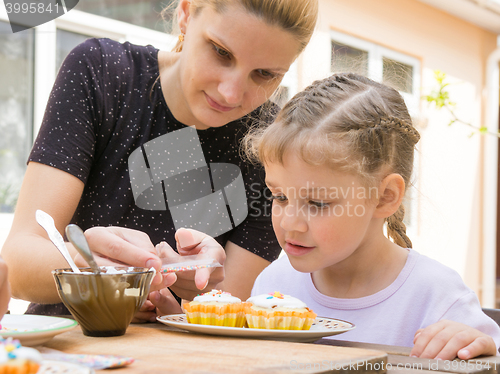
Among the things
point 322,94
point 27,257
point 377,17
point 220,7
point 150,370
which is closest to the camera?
point 150,370

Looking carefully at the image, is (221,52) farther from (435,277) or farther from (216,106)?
(435,277)

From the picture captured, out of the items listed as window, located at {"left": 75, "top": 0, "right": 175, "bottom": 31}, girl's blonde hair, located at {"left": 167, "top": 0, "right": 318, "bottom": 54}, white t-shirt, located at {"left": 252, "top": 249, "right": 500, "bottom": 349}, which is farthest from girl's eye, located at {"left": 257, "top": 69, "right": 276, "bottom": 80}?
window, located at {"left": 75, "top": 0, "right": 175, "bottom": 31}

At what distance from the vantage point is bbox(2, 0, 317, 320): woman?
1267 millimetres

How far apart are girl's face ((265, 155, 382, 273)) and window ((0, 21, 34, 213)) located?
8.57 feet

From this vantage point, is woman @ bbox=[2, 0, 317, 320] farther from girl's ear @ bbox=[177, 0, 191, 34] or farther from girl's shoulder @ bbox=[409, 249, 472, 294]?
girl's shoulder @ bbox=[409, 249, 472, 294]

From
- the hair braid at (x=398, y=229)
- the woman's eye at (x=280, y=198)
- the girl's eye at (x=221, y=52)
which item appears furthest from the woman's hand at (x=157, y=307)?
the hair braid at (x=398, y=229)

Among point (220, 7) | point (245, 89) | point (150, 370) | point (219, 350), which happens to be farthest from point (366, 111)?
point (150, 370)

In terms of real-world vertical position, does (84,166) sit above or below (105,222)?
above

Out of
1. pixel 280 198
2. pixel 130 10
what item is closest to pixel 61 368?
pixel 280 198

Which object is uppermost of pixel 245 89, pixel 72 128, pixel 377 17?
pixel 377 17

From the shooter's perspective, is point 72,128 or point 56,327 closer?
point 56,327

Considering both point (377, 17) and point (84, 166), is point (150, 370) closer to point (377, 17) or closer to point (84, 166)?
point (84, 166)

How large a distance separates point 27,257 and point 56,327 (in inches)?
21.5

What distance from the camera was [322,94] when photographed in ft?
4.98
